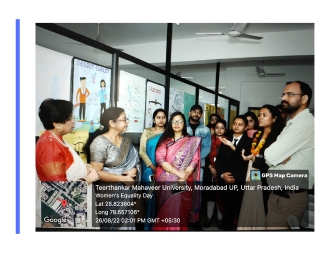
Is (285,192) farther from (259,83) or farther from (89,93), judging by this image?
(89,93)

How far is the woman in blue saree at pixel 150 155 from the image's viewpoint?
2080 mm

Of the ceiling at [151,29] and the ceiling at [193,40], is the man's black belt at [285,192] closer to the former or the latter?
the ceiling at [193,40]

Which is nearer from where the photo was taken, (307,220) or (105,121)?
(105,121)

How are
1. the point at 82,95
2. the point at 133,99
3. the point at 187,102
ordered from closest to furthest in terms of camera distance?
1. the point at 82,95
2. the point at 133,99
3. the point at 187,102

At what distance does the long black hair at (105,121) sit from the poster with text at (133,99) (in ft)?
0.18

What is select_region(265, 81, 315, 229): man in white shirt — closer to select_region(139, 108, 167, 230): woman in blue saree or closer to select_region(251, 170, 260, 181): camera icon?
select_region(251, 170, 260, 181): camera icon

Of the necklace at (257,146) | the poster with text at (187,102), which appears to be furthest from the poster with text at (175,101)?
the necklace at (257,146)

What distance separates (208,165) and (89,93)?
1050 mm

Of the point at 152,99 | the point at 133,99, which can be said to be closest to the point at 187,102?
the point at 152,99

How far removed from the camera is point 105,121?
196 centimetres

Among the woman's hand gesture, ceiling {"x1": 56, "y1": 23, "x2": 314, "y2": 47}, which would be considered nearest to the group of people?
the woman's hand gesture

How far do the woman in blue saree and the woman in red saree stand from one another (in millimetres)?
35

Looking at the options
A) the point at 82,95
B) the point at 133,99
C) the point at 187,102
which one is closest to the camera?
the point at 82,95

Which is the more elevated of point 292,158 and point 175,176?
point 292,158
